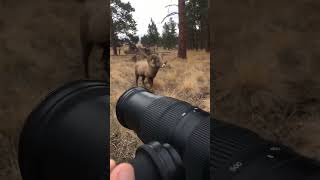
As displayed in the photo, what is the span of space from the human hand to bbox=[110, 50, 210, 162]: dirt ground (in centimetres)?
77

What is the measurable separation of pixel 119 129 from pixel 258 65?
62 centimetres

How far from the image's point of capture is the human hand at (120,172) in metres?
0.29

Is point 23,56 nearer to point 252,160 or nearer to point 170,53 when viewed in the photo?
point 252,160

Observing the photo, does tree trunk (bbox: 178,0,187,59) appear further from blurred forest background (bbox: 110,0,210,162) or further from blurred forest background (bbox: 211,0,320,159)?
blurred forest background (bbox: 211,0,320,159)

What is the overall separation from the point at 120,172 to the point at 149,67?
7.85ft

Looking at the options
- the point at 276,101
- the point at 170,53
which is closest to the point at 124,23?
the point at 276,101

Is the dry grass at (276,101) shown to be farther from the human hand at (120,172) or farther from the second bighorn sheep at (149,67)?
the second bighorn sheep at (149,67)

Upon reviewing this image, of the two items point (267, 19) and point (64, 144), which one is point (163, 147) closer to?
point (64, 144)

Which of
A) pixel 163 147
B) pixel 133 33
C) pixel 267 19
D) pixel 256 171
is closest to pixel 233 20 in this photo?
pixel 267 19

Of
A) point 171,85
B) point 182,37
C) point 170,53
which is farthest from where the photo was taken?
point 170,53

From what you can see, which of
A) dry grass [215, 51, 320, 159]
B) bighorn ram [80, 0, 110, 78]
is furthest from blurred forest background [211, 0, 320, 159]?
bighorn ram [80, 0, 110, 78]

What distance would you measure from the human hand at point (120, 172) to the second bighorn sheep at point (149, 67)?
213 centimetres

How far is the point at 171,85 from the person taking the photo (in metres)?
1.93

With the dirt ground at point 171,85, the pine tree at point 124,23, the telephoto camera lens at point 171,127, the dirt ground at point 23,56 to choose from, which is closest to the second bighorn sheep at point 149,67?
the dirt ground at point 171,85
